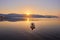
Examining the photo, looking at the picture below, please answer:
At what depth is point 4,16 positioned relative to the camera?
57.4ft

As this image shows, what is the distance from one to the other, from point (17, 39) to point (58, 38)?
7.22ft

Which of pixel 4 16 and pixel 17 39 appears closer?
pixel 17 39

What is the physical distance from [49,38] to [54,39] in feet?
1.07

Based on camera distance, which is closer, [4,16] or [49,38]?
[49,38]

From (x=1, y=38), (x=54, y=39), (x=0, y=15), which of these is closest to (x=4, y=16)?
(x=0, y=15)

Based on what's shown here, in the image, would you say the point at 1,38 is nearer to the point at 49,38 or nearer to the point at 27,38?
the point at 27,38

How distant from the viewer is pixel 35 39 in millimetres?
Answer: 7504

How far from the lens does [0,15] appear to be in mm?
17547

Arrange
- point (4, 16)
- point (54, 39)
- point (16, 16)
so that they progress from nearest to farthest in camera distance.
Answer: point (54, 39) < point (4, 16) < point (16, 16)

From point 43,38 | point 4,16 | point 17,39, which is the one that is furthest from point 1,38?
point 4,16

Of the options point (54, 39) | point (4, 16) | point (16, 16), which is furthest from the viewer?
point (16, 16)

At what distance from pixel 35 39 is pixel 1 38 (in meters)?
1.86

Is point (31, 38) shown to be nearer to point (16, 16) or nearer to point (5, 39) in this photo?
point (5, 39)

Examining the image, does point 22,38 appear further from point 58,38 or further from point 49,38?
point 58,38
